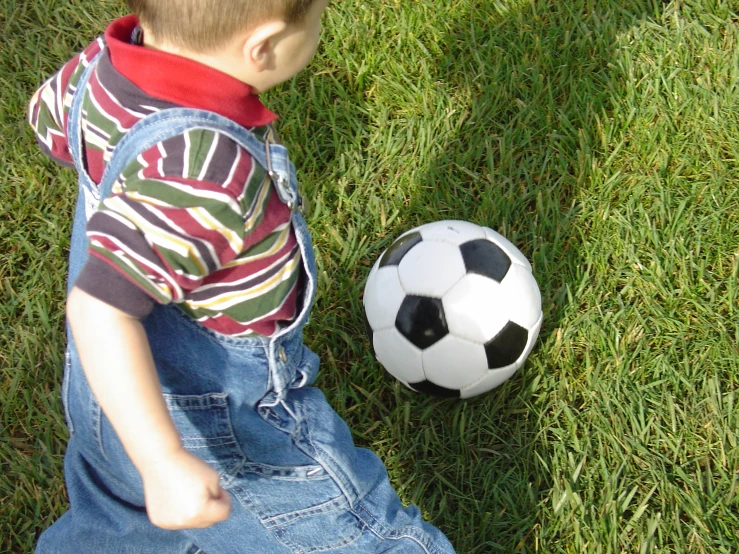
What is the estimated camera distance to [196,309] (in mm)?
1571

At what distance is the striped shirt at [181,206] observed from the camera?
1283 millimetres

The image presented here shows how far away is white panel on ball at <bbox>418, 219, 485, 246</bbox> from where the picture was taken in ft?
7.52

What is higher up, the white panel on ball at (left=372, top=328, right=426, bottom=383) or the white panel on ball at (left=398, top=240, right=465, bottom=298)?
the white panel on ball at (left=398, top=240, right=465, bottom=298)

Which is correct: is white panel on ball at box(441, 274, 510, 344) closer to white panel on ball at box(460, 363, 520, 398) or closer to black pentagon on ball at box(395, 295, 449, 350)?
black pentagon on ball at box(395, 295, 449, 350)

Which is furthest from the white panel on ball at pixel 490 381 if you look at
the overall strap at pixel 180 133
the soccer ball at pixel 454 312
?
the overall strap at pixel 180 133

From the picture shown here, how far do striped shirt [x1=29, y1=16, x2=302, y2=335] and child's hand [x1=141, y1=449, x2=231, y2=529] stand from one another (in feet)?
0.85

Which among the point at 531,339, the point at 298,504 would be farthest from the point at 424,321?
the point at 298,504

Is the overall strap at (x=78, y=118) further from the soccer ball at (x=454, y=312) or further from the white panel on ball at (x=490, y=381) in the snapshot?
the white panel on ball at (x=490, y=381)

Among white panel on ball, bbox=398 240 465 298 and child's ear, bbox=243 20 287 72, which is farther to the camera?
white panel on ball, bbox=398 240 465 298

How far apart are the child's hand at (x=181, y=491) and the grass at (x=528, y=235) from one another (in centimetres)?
108

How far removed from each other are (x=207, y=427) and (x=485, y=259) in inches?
38.1

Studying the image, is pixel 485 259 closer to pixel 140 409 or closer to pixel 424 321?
pixel 424 321

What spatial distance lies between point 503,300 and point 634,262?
66cm

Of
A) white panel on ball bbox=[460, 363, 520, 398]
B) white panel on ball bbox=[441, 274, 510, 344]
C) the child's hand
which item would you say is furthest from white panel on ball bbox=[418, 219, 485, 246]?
the child's hand
